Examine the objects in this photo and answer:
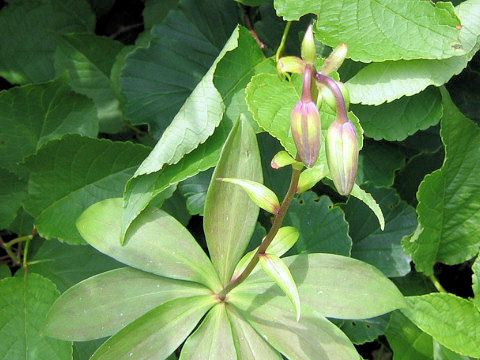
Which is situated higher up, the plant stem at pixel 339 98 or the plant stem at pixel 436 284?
the plant stem at pixel 339 98

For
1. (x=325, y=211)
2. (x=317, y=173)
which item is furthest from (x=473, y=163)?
(x=317, y=173)

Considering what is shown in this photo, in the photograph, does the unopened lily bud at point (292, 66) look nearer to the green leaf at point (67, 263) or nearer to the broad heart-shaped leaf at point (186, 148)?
the broad heart-shaped leaf at point (186, 148)

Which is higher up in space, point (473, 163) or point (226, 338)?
point (473, 163)

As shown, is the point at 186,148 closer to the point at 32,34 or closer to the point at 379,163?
the point at 379,163

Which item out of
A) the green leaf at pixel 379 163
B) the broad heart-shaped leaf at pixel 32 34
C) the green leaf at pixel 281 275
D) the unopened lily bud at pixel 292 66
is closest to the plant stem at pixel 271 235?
the green leaf at pixel 281 275

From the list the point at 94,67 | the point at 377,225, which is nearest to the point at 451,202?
the point at 377,225

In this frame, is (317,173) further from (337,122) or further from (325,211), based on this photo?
(325,211)
